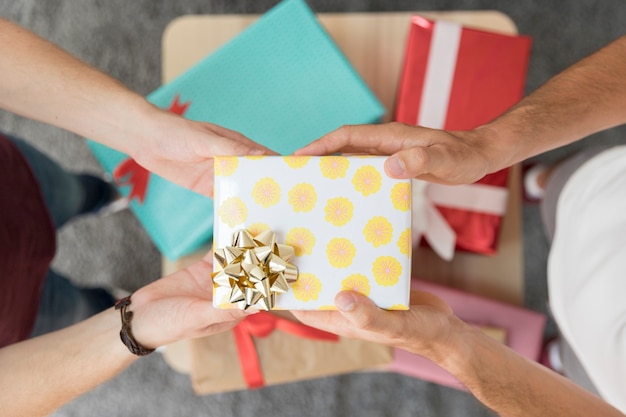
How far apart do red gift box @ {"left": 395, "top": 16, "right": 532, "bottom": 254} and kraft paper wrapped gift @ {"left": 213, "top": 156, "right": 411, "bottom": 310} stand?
43 centimetres

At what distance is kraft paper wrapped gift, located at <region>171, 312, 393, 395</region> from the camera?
957 millimetres

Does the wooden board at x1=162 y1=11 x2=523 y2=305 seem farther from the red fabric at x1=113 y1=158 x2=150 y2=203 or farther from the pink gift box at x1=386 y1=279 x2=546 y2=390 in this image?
the red fabric at x1=113 y1=158 x2=150 y2=203

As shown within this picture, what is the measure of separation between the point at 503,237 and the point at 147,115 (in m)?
0.70

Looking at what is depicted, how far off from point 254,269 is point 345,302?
0.11 metres

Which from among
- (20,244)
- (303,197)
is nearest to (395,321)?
(303,197)

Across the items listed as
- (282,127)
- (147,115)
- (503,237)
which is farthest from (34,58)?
(503,237)

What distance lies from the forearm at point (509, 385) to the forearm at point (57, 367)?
1.55 ft

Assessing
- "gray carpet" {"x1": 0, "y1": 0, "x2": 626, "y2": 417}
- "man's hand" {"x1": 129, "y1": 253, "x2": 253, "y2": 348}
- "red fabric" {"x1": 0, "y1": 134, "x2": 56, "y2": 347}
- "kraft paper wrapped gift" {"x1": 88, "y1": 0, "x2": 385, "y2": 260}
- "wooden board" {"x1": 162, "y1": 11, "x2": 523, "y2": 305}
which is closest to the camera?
"man's hand" {"x1": 129, "y1": 253, "x2": 253, "y2": 348}

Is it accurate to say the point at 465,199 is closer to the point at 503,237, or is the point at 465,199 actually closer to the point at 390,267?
the point at 503,237

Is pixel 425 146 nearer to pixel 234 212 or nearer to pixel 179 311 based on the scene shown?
pixel 234 212

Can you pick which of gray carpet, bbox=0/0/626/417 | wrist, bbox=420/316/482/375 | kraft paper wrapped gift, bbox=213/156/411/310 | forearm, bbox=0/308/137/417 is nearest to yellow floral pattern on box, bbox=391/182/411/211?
kraft paper wrapped gift, bbox=213/156/411/310

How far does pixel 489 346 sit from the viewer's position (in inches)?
28.7

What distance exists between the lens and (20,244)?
83 centimetres

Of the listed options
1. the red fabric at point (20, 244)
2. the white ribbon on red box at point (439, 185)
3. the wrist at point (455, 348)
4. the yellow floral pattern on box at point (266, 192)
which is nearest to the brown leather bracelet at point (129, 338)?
the red fabric at point (20, 244)
